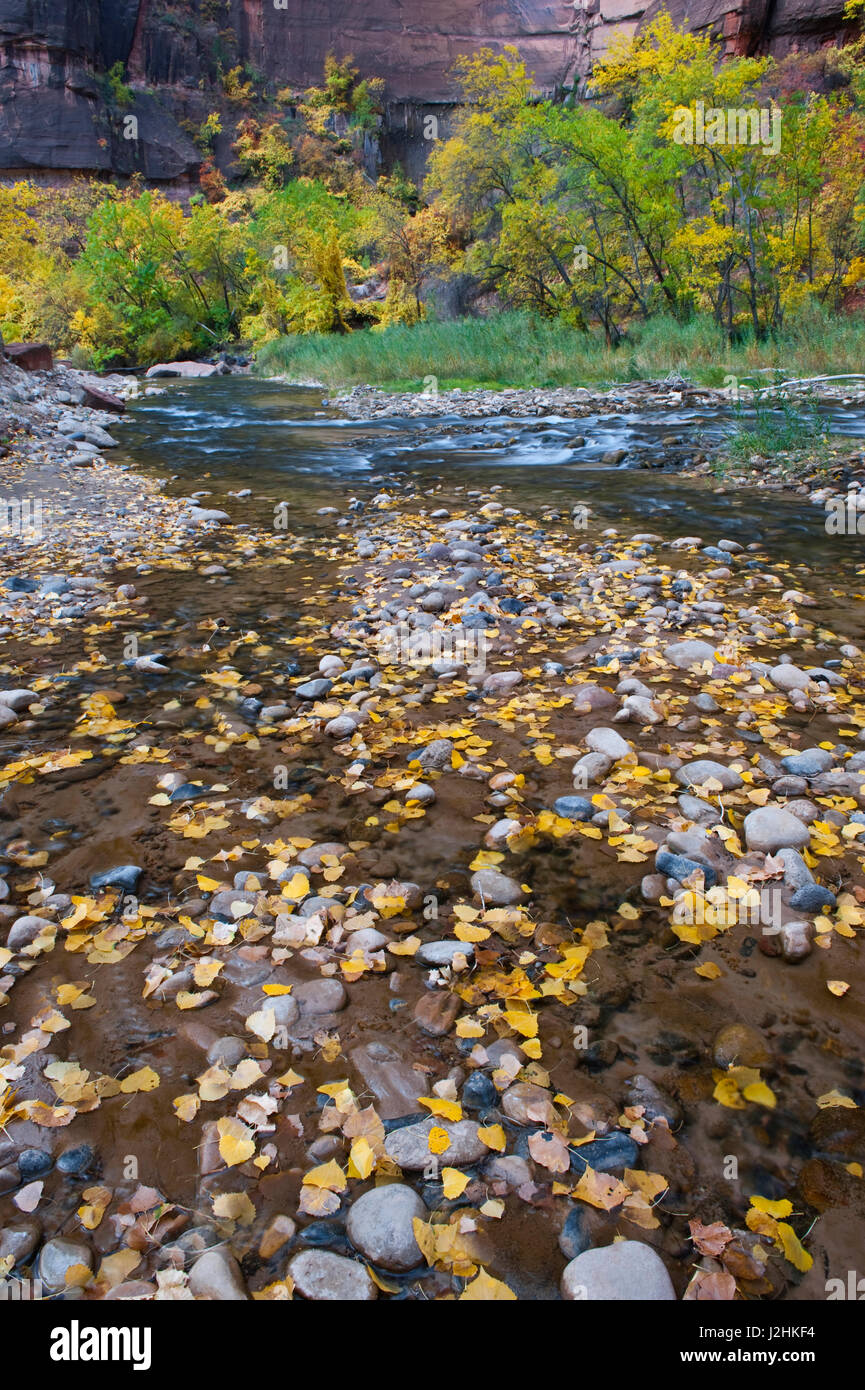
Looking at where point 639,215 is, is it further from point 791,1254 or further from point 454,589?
point 791,1254

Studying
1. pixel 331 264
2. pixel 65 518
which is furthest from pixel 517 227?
pixel 65 518

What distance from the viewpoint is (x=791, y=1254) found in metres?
1.47

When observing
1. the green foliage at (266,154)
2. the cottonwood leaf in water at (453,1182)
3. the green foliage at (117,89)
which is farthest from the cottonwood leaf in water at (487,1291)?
the green foliage at (117,89)

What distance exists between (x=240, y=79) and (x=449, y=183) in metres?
55.9

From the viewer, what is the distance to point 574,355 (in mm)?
19062

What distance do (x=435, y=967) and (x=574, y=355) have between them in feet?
64.5

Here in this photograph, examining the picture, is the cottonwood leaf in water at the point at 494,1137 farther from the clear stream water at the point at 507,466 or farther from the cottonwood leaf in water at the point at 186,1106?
the clear stream water at the point at 507,466

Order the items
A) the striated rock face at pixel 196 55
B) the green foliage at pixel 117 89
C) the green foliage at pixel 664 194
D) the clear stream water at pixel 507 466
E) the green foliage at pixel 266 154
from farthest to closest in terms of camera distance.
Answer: the green foliage at pixel 266 154 < the green foliage at pixel 117 89 < the striated rock face at pixel 196 55 < the green foliage at pixel 664 194 < the clear stream water at pixel 507 466

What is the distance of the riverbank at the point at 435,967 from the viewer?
1521 millimetres

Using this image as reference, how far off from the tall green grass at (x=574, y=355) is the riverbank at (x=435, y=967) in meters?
12.7

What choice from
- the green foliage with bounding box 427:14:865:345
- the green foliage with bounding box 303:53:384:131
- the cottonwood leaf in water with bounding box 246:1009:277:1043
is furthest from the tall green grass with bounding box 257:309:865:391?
the green foliage with bounding box 303:53:384:131

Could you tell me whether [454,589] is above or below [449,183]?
below

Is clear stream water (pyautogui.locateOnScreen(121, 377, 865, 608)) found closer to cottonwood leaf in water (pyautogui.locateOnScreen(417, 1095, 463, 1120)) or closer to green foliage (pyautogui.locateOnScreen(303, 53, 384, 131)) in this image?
cottonwood leaf in water (pyautogui.locateOnScreen(417, 1095, 463, 1120))

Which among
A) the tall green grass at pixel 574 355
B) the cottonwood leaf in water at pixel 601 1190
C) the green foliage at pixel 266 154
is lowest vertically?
→ the cottonwood leaf in water at pixel 601 1190
